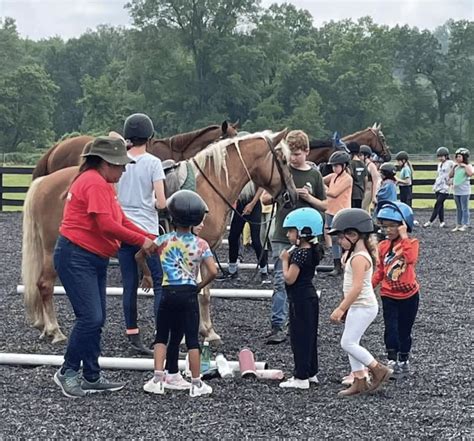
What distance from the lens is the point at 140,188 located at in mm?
5926

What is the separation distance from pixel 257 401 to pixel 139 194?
1978 millimetres

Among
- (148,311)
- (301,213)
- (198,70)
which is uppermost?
(198,70)

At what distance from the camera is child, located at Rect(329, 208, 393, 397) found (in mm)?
5020

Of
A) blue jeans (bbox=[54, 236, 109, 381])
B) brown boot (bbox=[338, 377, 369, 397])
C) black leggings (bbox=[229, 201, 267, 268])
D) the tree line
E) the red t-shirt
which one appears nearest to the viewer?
the red t-shirt

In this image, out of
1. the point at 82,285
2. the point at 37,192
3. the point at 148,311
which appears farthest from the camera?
the point at 148,311

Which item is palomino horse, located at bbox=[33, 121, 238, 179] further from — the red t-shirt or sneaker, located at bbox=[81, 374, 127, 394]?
sneaker, located at bbox=[81, 374, 127, 394]

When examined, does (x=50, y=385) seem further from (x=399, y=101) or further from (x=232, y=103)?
(x=399, y=101)

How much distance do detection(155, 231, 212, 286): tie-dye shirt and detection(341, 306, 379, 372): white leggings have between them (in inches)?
42.9

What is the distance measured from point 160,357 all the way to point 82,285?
73 cm

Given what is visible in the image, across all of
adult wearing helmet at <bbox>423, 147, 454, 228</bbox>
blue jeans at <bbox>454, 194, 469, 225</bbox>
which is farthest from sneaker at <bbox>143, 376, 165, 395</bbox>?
adult wearing helmet at <bbox>423, 147, 454, 228</bbox>

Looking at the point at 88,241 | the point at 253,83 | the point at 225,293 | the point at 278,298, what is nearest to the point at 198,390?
the point at 88,241

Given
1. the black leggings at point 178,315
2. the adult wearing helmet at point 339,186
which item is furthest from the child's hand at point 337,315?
the adult wearing helmet at point 339,186

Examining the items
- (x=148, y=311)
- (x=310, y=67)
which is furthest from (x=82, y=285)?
(x=310, y=67)

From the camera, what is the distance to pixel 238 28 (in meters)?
60.7
